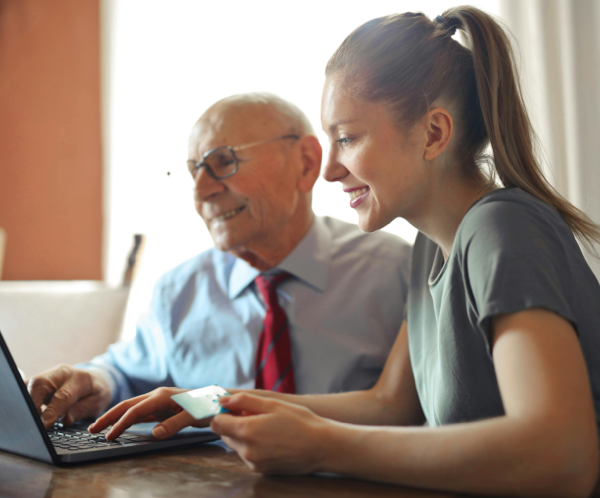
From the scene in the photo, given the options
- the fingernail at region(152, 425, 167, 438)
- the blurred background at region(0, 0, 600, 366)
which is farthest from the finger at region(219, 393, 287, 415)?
the blurred background at region(0, 0, 600, 366)

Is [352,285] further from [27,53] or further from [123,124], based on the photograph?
[27,53]

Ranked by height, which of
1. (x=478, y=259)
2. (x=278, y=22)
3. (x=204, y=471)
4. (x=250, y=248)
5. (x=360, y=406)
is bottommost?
(x=360, y=406)

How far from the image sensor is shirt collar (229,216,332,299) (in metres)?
1.42

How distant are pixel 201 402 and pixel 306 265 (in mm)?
809

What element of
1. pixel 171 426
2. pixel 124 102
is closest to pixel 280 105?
pixel 171 426

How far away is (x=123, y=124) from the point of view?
3.03 meters

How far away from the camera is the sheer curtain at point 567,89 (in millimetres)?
1576

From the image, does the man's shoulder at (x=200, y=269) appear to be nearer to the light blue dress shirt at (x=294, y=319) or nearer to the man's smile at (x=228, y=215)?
the light blue dress shirt at (x=294, y=319)

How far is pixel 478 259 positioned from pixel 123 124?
9.20ft

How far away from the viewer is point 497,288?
1.98 ft

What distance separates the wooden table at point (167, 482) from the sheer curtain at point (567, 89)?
126 cm

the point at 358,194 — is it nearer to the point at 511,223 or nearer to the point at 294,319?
the point at 511,223

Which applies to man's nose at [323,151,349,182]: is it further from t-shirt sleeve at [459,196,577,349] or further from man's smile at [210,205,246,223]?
man's smile at [210,205,246,223]

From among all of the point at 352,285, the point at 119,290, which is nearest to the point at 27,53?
the point at 119,290
